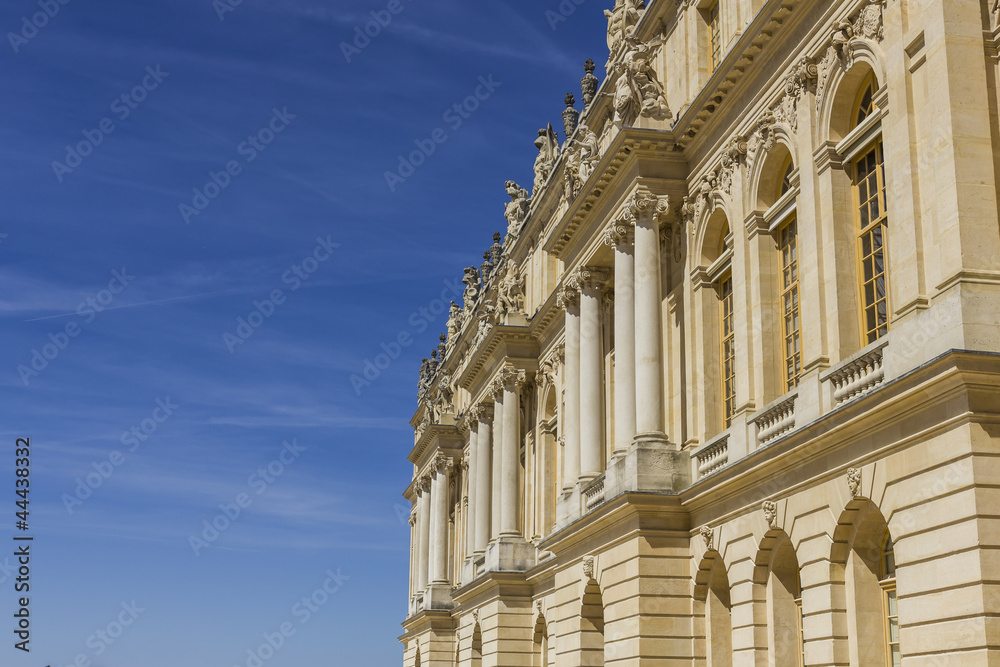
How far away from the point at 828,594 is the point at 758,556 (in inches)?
131

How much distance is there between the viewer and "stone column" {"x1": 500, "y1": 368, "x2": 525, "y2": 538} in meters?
46.9

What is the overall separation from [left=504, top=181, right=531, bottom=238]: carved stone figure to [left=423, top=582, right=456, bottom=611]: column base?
19488 mm

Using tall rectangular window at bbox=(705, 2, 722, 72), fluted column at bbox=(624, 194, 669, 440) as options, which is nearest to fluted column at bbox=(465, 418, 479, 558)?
fluted column at bbox=(624, 194, 669, 440)

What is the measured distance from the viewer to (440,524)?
62875mm

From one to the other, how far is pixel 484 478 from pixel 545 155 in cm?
1431

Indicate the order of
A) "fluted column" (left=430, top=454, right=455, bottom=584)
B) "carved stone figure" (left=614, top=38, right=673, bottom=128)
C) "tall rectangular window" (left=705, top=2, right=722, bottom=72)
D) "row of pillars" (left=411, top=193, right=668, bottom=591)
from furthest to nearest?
"fluted column" (left=430, top=454, right=455, bottom=584) < "carved stone figure" (left=614, top=38, right=673, bottom=128) < "row of pillars" (left=411, top=193, right=668, bottom=591) < "tall rectangular window" (left=705, top=2, right=722, bottom=72)

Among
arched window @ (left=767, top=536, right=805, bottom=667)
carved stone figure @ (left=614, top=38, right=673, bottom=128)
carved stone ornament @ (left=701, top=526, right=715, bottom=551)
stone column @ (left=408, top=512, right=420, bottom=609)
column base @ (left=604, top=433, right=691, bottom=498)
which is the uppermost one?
carved stone figure @ (left=614, top=38, right=673, bottom=128)

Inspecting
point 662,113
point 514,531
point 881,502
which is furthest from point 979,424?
point 514,531

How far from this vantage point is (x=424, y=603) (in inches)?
2446

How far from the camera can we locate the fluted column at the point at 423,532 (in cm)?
6725

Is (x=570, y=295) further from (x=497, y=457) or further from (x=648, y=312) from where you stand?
(x=497, y=457)

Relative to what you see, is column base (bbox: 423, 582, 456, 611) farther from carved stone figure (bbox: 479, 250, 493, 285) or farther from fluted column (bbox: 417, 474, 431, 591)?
carved stone figure (bbox: 479, 250, 493, 285)

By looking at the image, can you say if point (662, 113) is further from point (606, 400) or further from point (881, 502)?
point (881, 502)

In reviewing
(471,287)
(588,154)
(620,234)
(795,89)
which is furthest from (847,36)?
(471,287)
